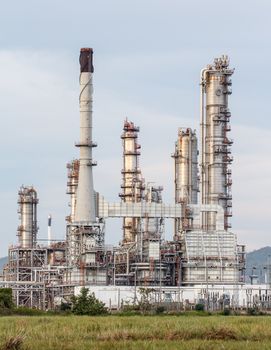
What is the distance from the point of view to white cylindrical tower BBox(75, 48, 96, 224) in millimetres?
95188

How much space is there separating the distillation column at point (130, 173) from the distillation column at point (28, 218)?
1044cm

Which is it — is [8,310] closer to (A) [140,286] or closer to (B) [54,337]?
(A) [140,286]

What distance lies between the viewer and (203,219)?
104 metres

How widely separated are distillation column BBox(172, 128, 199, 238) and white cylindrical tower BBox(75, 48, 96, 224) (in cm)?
1181

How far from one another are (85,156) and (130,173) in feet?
42.8

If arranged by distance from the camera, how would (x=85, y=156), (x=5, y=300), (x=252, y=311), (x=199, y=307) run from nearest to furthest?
(x=5, y=300)
(x=252, y=311)
(x=199, y=307)
(x=85, y=156)

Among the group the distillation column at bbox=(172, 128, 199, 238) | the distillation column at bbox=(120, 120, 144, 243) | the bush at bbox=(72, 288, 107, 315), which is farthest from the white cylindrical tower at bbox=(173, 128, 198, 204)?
the bush at bbox=(72, 288, 107, 315)

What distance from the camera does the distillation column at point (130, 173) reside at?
10762 centimetres

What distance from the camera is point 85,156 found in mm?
95812

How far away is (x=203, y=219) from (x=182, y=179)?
476cm

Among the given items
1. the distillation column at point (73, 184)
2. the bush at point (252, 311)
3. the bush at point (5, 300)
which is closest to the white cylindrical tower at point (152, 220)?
Result: the distillation column at point (73, 184)

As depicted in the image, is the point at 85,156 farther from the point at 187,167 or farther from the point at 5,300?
the point at 5,300

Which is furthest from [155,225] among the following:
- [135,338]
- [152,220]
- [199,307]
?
[135,338]

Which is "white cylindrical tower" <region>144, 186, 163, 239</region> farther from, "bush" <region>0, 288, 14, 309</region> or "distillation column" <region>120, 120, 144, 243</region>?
"bush" <region>0, 288, 14, 309</region>
